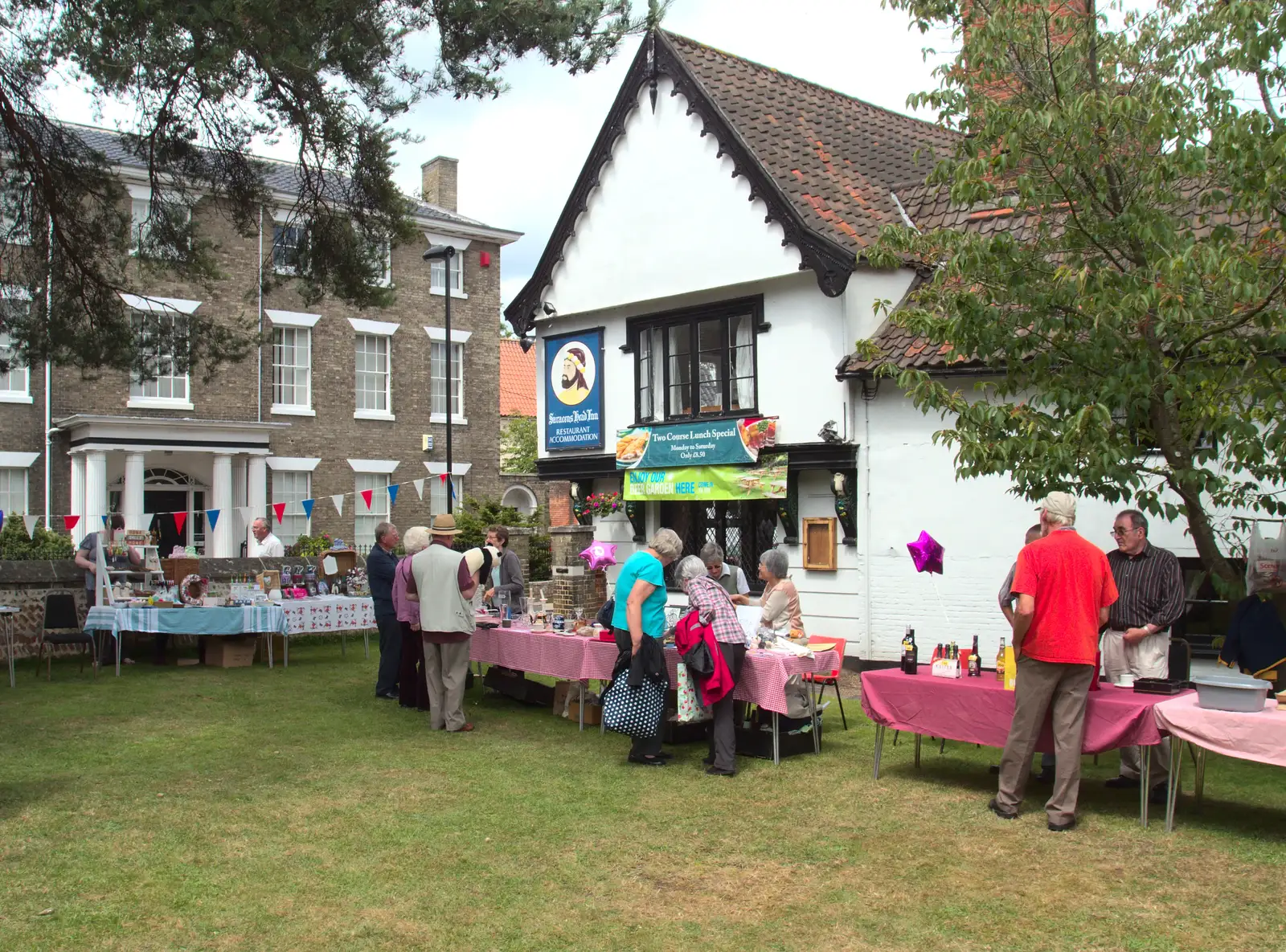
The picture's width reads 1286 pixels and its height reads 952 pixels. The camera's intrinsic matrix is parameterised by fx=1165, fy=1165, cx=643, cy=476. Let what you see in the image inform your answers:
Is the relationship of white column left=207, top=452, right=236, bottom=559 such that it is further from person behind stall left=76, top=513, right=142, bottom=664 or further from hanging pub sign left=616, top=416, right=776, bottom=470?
hanging pub sign left=616, top=416, right=776, bottom=470

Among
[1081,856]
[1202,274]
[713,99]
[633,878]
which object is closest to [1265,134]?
[1202,274]

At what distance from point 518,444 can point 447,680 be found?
34.2 meters

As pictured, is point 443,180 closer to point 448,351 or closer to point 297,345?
point 297,345

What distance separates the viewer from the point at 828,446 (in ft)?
47.7

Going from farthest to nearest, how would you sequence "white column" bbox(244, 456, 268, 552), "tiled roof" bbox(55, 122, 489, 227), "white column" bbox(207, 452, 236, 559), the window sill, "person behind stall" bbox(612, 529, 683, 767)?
"white column" bbox(244, 456, 268, 552), "white column" bbox(207, 452, 236, 559), the window sill, "tiled roof" bbox(55, 122, 489, 227), "person behind stall" bbox(612, 529, 683, 767)

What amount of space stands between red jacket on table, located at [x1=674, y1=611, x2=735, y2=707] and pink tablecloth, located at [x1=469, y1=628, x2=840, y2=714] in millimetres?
289

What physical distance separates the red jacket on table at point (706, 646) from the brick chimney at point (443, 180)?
26164 millimetres

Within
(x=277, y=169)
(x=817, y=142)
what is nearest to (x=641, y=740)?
(x=817, y=142)

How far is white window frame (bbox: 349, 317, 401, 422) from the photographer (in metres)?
29.2

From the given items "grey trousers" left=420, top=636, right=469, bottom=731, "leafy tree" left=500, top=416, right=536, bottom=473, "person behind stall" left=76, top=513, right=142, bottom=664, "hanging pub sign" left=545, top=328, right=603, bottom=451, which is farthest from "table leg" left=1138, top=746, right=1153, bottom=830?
"leafy tree" left=500, top=416, right=536, bottom=473

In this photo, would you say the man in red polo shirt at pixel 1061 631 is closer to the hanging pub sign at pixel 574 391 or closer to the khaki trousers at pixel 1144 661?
the khaki trousers at pixel 1144 661

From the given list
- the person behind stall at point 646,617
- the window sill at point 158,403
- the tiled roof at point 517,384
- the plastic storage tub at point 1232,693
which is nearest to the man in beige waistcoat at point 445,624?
the person behind stall at point 646,617

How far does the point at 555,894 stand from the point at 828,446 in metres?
9.08

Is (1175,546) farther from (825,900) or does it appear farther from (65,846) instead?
(65,846)
